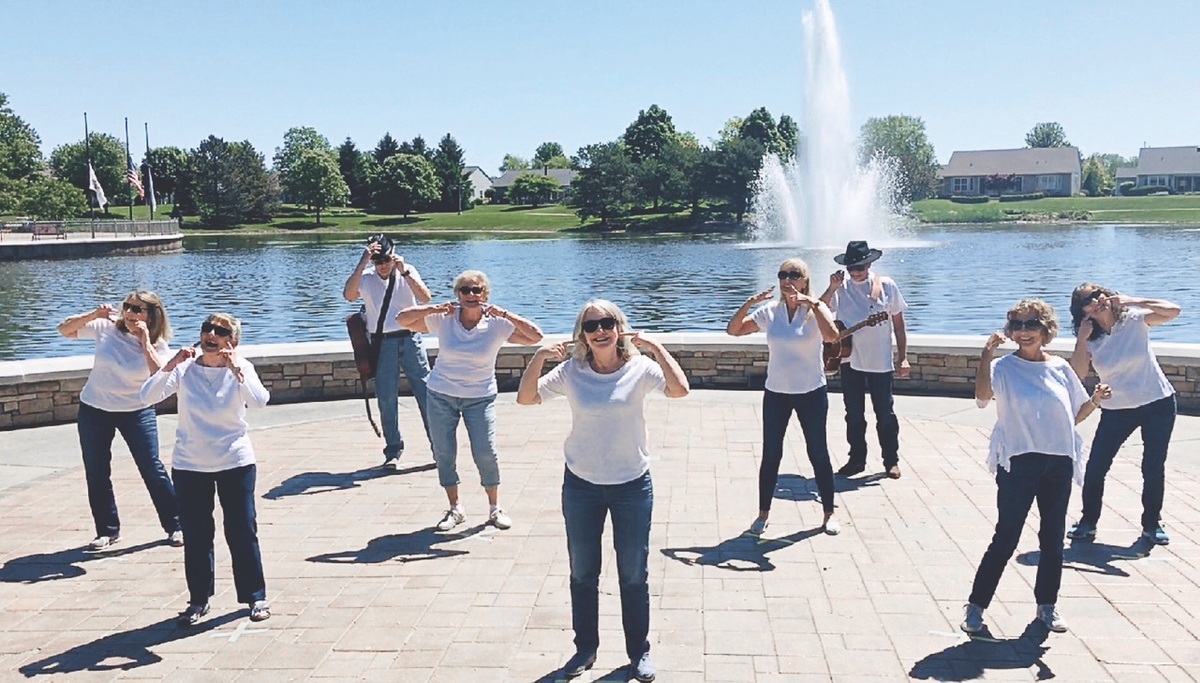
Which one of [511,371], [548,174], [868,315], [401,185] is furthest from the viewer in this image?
[548,174]

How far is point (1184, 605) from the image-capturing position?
5.10 m

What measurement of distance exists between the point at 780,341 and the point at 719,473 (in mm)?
1997

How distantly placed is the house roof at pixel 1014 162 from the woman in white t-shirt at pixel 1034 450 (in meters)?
123

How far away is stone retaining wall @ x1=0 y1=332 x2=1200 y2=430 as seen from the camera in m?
9.67

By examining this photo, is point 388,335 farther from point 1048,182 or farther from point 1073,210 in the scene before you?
point 1048,182

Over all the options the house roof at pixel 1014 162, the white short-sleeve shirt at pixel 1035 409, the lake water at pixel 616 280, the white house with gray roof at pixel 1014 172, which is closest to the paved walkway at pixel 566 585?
the white short-sleeve shirt at pixel 1035 409

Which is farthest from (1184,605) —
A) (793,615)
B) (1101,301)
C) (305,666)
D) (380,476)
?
(380,476)

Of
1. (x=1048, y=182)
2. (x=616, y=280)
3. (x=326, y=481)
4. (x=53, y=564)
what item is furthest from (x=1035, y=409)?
(x=1048, y=182)

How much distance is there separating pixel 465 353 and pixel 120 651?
2550 millimetres

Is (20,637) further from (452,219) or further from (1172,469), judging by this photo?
(452,219)

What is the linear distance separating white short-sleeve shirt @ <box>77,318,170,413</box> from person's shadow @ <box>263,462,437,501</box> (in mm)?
1668

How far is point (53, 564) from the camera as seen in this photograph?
19.5 ft

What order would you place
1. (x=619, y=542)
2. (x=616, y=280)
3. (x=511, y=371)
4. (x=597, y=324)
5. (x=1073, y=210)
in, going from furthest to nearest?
1. (x=1073, y=210)
2. (x=616, y=280)
3. (x=511, y=371)
4. (x=619, y=542)
5. (x=597, y=324)

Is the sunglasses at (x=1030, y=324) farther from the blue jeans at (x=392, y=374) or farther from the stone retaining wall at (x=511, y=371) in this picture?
the stone retaining wall at (x=511, y=371)
